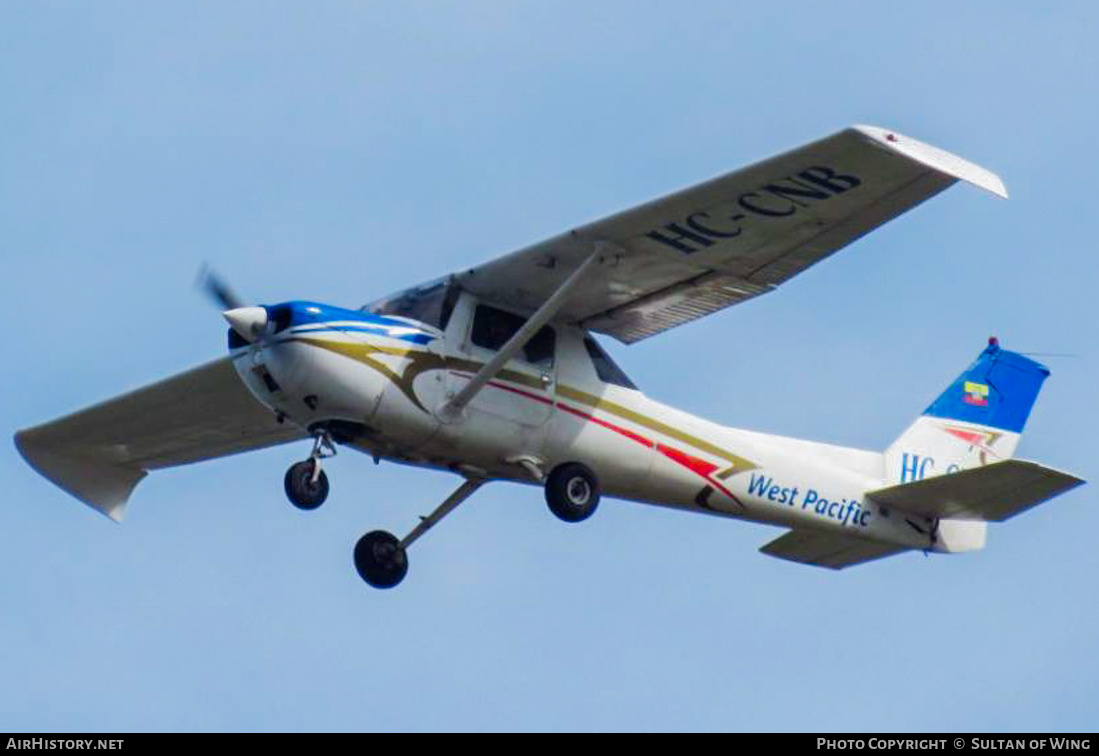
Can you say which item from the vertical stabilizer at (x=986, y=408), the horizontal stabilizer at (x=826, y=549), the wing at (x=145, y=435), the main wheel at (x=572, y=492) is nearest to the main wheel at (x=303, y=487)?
the main wheel at (x=572, y=492)

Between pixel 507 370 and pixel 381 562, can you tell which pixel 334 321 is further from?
pixel 381 562

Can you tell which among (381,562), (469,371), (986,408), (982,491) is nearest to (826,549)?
(982,491)

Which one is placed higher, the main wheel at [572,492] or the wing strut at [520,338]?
the wing strut at [520,338]

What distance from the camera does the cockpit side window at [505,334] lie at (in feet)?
69.2

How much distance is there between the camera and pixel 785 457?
22.6 metres

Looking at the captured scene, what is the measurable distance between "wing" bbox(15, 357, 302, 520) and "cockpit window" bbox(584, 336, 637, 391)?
3434mm

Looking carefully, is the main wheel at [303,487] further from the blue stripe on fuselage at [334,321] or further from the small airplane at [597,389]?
the blue stripe on fuselage at [334,321]

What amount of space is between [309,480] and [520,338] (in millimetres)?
2082

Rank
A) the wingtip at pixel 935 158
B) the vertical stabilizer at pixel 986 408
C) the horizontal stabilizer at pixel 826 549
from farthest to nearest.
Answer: the vertical stabilizer at pixel 986 408 < the horizontal stabilizer at pixel 826 549 < the wingtip at pixel 935 158

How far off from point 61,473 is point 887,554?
25.8 ft

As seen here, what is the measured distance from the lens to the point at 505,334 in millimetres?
21234

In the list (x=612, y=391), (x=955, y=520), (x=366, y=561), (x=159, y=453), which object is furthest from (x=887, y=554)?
(x=159, y=453)

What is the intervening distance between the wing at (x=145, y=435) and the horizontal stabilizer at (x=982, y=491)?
19.2 ft
